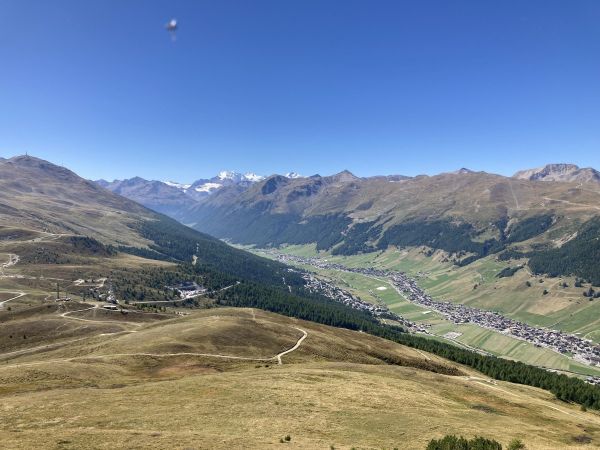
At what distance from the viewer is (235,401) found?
74.2m

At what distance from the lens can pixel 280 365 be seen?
112m

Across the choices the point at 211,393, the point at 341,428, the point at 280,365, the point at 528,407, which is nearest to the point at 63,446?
the point at 211,393

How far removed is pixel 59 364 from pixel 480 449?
280ft

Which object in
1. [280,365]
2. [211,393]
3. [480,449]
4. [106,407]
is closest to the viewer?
[480,449]

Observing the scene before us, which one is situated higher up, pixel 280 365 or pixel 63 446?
pixel 63 446

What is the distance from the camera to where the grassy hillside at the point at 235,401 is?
188 feet

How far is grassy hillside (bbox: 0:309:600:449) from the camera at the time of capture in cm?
5728

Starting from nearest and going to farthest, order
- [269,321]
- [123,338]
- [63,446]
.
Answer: [63,446] → [123,338] → [269,321]

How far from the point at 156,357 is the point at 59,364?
73.3ft

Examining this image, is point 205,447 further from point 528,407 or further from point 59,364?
point 528,407

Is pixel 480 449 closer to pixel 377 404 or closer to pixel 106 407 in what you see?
pixel 377 404

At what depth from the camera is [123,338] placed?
128 meters

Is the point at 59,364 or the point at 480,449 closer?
the point at 480,449

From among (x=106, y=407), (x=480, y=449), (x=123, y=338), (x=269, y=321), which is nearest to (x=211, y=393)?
(x=106, y=407)
